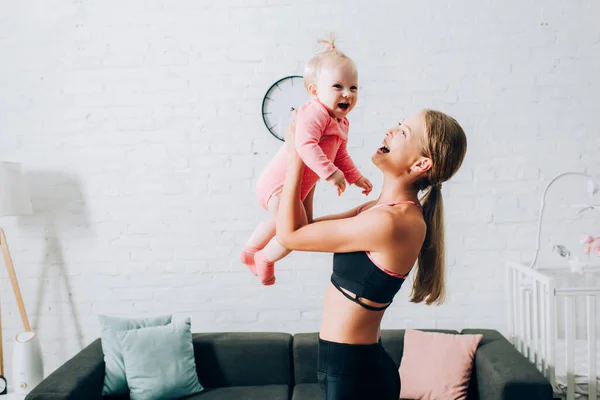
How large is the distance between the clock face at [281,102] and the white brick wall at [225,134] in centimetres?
7

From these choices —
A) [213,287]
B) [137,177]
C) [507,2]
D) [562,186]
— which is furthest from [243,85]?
[562,186]

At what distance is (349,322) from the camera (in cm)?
150

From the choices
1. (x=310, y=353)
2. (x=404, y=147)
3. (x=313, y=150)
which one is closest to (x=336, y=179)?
(x=313, y=150)

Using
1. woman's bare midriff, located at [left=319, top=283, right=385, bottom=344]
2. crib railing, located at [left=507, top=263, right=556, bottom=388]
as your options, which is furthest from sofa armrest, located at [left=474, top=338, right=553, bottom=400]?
woman's bare midriff, located at [left=319, top=283, right=385, bottom=344]

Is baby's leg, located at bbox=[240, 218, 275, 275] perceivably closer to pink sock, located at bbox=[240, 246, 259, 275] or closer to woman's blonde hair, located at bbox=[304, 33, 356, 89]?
pink sock, located at bbox=[240, 246, 259, 275]

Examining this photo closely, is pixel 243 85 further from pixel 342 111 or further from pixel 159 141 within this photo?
pixel 342 111

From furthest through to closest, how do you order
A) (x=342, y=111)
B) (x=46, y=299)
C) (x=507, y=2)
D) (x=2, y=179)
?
(x=46, y=299) < (x=507, y=2) < (x=2, y=179) < (x=342, y=111)

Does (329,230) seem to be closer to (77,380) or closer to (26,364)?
(77,380)

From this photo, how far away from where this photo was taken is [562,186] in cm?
332

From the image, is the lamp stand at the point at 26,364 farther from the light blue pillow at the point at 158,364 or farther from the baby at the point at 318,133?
the baby at the point at 318,133

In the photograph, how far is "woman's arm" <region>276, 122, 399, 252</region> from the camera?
1.42m

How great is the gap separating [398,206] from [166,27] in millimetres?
2387

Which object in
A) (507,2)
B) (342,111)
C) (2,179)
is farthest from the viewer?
(507,2)

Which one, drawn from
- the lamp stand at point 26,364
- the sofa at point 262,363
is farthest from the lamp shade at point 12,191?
the sofa at point 262,363
